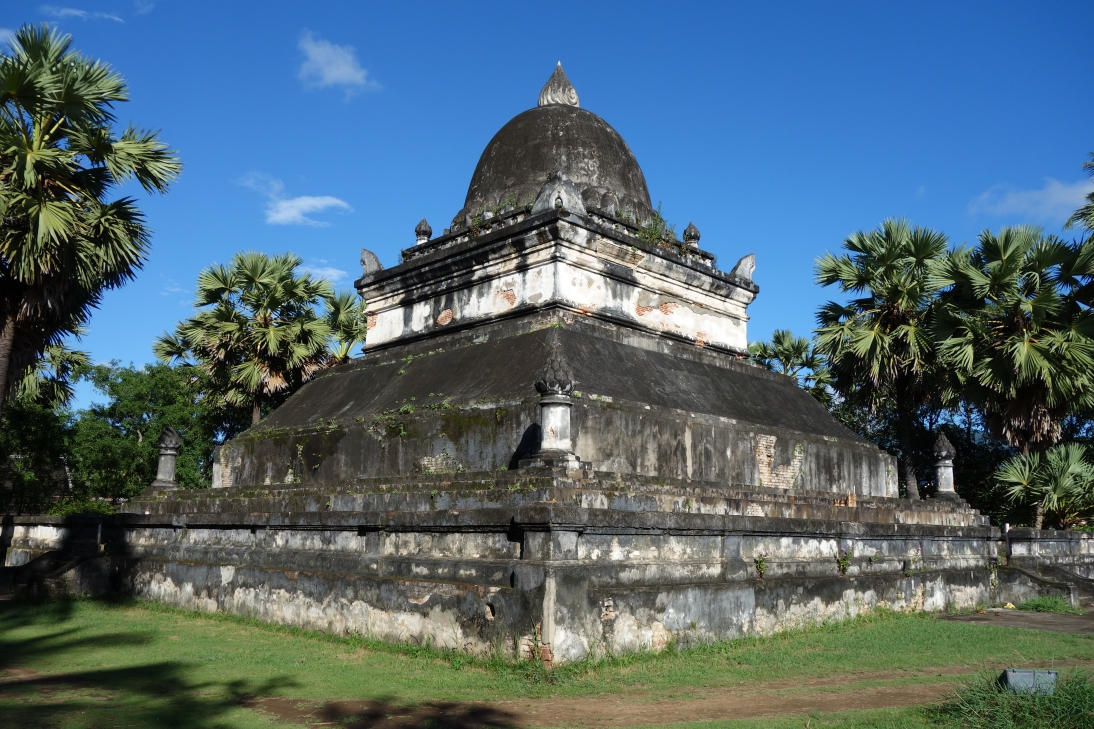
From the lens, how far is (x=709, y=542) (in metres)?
10.4

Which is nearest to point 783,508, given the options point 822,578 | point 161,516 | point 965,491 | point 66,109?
point 822,578

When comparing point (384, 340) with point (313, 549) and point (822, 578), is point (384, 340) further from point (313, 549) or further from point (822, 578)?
point (822, 578)

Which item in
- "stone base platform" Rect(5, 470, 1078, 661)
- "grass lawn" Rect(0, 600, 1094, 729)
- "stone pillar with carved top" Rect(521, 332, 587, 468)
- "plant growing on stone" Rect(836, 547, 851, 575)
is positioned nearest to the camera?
"grass lawn" Rect(0, 600, 1094, 729)

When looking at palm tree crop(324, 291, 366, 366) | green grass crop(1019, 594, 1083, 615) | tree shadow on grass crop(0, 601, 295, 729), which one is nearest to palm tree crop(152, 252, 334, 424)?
palm tree crop(324, 291, 366, 366)

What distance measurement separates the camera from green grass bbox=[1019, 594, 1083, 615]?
14.9m

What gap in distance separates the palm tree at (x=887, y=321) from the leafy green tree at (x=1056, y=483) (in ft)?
7.28

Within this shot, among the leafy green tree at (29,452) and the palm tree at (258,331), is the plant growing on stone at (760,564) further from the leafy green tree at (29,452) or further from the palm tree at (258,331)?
the leafy green tree at (29,452)

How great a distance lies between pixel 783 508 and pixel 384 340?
8116 millimetres

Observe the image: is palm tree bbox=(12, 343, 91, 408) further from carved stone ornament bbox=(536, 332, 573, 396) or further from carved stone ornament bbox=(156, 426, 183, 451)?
carved stone ornament bbox=(536, 332, 573, 396)

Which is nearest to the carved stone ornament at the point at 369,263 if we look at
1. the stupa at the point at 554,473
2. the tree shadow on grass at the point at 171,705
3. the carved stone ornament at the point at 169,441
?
the stupa at the point at 554,473

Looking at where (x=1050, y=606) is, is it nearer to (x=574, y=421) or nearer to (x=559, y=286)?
(x=574, y=421)

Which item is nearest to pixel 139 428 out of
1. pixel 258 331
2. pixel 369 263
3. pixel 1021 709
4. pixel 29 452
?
pixel 29 452

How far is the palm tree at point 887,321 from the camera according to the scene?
20.5 meters

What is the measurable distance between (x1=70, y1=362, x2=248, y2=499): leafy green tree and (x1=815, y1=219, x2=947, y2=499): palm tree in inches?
673
